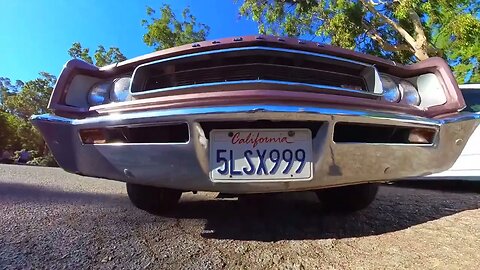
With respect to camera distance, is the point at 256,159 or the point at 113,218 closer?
the point at 256,159

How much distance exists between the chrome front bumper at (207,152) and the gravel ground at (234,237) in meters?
0.32

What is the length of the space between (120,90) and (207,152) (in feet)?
2.59

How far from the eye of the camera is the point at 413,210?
8.72ft

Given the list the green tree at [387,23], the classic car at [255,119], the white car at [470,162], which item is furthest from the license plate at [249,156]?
the green tree at [387,23]

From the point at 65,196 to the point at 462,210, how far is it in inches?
132

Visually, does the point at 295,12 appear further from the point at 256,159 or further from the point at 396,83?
the point at 256,159

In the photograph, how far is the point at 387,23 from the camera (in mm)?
10875

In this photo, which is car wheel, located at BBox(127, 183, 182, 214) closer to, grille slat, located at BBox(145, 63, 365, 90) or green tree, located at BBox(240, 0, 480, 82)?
grille slat, located at BBox(145, 63, 365, 90)

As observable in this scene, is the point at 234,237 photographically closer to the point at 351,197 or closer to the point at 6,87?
the point at 351,197

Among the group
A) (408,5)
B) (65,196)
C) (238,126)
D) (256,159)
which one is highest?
(408,5)

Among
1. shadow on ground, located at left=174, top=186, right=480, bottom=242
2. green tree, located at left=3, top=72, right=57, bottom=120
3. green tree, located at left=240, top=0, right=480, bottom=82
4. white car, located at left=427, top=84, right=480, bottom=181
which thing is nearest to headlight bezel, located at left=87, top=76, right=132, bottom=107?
shadow on ground, located at left=174, top=186, right=480, bottom=242

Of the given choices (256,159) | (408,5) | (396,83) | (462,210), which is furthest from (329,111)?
(408,5)

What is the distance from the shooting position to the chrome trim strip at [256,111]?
1595mm

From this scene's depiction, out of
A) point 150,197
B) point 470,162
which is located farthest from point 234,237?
point 470,162
